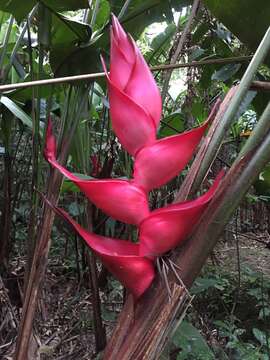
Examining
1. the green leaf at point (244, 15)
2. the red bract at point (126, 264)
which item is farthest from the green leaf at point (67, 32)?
the red bract at point (126, 264)

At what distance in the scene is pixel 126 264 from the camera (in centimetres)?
39

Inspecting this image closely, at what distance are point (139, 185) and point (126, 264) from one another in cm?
7

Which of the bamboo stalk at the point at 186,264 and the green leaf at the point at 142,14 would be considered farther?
the green leaf at the point at 142,14

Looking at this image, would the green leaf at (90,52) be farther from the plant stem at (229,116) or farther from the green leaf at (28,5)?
the plant stem at (229,116)

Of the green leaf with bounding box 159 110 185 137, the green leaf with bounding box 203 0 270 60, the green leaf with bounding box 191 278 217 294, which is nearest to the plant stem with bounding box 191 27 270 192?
the green leaf with bounding box 203 0 270 60

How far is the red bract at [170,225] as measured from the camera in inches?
15.0

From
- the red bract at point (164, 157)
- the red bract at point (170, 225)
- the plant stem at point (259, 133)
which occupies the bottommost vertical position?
the red bract at point (170, 225)

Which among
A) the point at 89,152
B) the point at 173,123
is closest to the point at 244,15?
the point at 89,152

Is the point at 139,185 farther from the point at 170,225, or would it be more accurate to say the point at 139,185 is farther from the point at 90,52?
the point at 90,52

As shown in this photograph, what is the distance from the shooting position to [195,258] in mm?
385

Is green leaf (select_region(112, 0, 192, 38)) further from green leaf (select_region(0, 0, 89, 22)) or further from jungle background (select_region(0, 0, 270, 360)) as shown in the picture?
green leaf (select_region(0, 0, 89, 22))

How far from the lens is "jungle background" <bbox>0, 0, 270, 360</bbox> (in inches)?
30.8

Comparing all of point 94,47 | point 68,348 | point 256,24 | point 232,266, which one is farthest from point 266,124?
point 232,266

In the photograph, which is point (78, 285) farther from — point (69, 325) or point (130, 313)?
point (130, 313)
